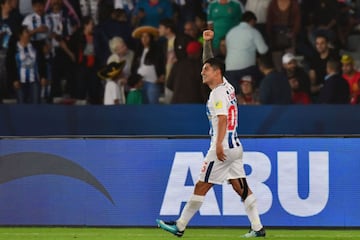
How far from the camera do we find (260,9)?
20.5 m

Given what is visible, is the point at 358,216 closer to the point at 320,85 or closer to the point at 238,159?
the point at 238,159

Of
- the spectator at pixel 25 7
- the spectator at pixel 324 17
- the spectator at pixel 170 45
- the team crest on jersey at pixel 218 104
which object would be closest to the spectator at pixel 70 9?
the spectator at pixel 25 7

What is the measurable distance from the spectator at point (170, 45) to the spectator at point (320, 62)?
2.09 m

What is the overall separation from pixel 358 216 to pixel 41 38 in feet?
26.1

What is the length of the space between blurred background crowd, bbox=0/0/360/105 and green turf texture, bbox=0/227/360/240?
13.2ft

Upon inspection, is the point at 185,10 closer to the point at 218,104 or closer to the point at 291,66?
the point at 291,66

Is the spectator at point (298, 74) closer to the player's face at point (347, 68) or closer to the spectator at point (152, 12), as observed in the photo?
the player's face at point (347, 68)

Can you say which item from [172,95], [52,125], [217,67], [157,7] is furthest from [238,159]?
[157,7]

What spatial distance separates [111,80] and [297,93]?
3.07 m

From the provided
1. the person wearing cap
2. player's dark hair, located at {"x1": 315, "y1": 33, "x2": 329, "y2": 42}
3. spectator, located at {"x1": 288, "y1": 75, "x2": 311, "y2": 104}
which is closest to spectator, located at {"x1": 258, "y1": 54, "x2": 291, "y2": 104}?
spectator, located at {"x1": 288, "y1": 75, "x2": 311, "y2": 104}

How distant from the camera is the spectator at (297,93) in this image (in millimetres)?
18952

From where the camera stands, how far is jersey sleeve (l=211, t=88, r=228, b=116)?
12.8m

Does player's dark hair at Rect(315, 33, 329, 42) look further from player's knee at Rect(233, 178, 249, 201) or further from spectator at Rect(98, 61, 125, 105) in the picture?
player's knee at Rect(233, 178, 249, 201)

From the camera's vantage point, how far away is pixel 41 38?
2089cm
